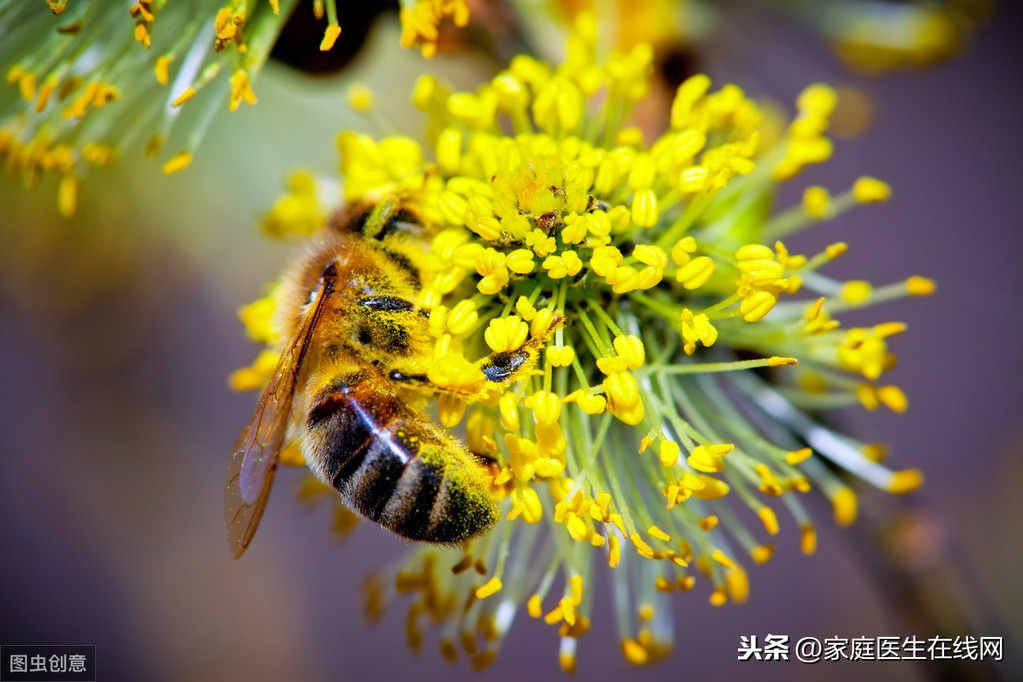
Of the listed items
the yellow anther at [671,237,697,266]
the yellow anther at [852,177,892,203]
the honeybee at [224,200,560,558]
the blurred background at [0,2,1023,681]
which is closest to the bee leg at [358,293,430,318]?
the honeybee at [224,200,560,558]

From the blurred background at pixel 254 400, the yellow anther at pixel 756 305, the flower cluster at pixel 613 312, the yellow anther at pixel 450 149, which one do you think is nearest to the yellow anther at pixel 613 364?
the flower cluster at pixel 613 312

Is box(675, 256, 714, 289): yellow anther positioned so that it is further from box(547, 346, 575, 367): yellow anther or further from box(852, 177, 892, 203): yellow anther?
box(852, 177, 892, 203): yellow anther

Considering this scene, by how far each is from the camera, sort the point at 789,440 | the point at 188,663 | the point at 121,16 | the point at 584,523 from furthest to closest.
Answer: the point at 188,663
the point at 789,440
the point at 121,16
the point at 584,523

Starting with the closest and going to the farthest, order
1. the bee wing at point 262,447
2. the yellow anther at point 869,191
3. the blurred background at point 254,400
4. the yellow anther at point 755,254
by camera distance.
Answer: the bee wing at point 262,447
the yellow anther at point 755,254
the yellow anther at point 869,191
the blurred background at point 254,400

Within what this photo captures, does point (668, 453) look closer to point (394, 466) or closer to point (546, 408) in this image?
point (546, 408)

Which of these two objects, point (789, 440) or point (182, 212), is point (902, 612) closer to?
point (789, 440)

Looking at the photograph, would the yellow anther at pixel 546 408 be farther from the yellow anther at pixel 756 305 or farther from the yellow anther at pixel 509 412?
the yellow anther at pixel 756 305

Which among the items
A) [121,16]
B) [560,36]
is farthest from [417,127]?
[121,16]
